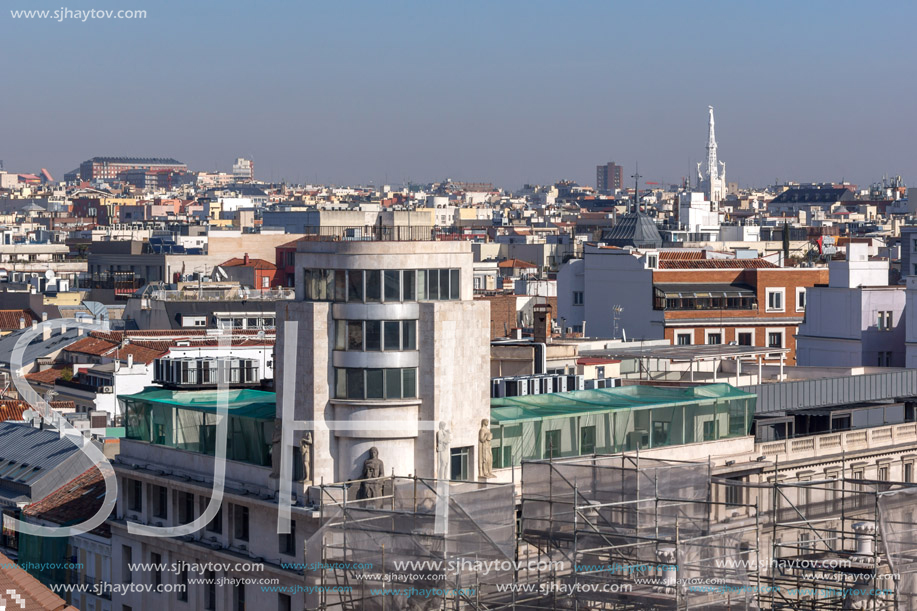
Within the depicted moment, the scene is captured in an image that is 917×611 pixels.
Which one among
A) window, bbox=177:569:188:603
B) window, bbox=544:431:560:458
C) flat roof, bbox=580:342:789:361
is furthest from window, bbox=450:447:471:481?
flat roof, bbox=580:342:789:361

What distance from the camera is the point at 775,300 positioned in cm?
7506

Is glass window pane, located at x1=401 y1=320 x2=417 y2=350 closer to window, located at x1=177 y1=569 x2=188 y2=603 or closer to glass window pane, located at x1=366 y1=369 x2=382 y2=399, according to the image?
glass window pane, located at x1=366 y1=369 x2=382 y2=399

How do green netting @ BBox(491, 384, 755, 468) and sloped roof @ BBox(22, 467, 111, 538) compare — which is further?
sloped roof @ BBox(22, 467, 111, 538)

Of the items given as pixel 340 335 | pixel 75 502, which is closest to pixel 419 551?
pixel 340 335

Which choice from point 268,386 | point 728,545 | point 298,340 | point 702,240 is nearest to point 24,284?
point 702,240

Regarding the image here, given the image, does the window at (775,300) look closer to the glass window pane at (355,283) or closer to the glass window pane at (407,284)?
the glass window pane at (407,284)

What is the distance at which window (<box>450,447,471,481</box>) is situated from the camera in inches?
1266

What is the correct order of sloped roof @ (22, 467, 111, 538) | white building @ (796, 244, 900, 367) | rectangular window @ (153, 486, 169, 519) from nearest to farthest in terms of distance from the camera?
rectangular window @ (153, 486, 169, 519) → sloped roof @ (22, 467, 111, 538) → white building @ (796, 244, 900, 367)

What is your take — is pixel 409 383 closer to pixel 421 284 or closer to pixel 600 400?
pixel 421 284

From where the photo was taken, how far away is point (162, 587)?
35.8m

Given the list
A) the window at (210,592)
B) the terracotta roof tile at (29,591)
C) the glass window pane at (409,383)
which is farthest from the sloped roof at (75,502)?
the terracotta roof tile at (29,591)

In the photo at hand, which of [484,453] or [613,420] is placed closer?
[484,453]

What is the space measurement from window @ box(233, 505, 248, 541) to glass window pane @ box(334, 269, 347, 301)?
13.8 feet

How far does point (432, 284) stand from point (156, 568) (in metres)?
8.21
